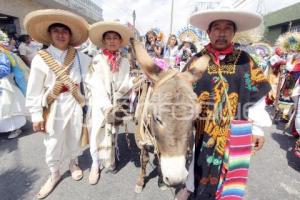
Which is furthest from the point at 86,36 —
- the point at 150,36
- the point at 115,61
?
the point at 150,36

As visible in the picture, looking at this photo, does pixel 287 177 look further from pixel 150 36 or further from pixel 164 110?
pixel 150 36

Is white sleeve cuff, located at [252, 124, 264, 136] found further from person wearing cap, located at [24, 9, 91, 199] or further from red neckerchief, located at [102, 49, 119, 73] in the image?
person wearing cap, located at [24, 9, 91, 199]

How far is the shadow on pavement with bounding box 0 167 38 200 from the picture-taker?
319 centimetres

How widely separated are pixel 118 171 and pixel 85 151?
981mm

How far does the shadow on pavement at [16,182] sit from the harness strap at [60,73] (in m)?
1.38

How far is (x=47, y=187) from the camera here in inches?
128

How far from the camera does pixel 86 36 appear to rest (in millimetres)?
3322

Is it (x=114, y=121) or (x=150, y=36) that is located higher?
(x=150, y=36)

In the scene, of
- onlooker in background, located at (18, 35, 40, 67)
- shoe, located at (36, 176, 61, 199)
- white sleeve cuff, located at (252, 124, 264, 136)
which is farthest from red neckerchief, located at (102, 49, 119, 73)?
onlooker in background, located at (18, 35, 40, 67)

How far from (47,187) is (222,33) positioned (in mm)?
3036

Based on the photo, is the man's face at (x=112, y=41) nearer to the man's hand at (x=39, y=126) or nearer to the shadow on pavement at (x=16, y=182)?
the man's hand at (x=39, y=126)

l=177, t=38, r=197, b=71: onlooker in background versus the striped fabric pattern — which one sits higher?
l=177, t=38, r=197, b=71: onlooker in background

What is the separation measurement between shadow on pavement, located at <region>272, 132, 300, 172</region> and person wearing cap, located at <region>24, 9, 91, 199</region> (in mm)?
3827

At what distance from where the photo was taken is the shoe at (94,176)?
3490mm
